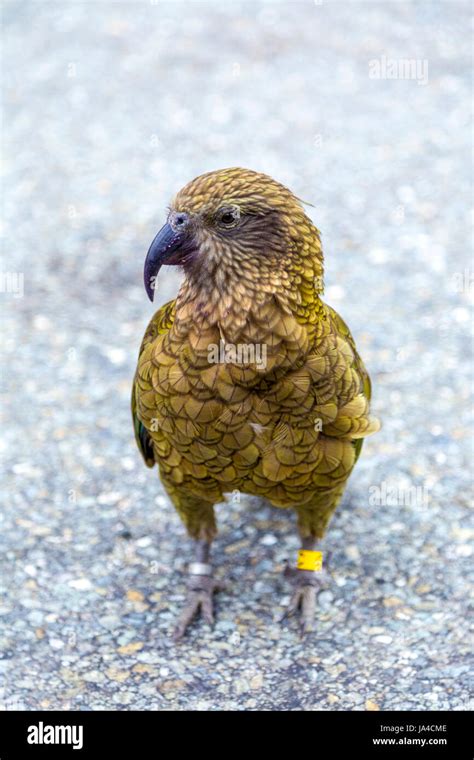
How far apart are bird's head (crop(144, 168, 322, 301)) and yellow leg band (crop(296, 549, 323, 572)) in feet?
5.63

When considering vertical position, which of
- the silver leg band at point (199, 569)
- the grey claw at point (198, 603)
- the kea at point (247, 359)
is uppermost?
the kea at point (247, 359)

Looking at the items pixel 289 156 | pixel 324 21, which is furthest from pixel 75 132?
→ pixel 324 21

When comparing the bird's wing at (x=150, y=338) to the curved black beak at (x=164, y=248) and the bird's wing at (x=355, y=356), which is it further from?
the bird's wing at (x=355, y=356)

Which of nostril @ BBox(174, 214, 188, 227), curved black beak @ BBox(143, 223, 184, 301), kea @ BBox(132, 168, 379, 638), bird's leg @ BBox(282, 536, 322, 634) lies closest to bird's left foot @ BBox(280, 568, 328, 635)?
bird's leg @ BBox(282, 536, 322, 634)

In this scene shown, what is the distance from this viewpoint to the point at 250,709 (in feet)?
14.2

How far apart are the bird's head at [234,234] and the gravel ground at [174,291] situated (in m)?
2.04

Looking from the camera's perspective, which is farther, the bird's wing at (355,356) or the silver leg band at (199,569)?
the silver leg band at (199,569)

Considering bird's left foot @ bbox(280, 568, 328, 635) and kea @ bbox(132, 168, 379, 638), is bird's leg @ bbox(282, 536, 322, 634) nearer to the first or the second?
bird's left foot @ bbox(280, 568, 328, 635)

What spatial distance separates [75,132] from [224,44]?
274 centimetres

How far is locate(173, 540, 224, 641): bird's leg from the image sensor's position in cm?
483

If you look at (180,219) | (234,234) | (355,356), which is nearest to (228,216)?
(234,234)

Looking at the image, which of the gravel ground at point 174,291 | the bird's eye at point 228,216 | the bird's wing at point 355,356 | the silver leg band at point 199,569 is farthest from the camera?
the silver leg band at point 199,569

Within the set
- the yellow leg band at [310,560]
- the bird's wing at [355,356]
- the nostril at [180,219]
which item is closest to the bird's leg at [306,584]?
the yellow leg band at [310,560]

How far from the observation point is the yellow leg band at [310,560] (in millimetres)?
4820
